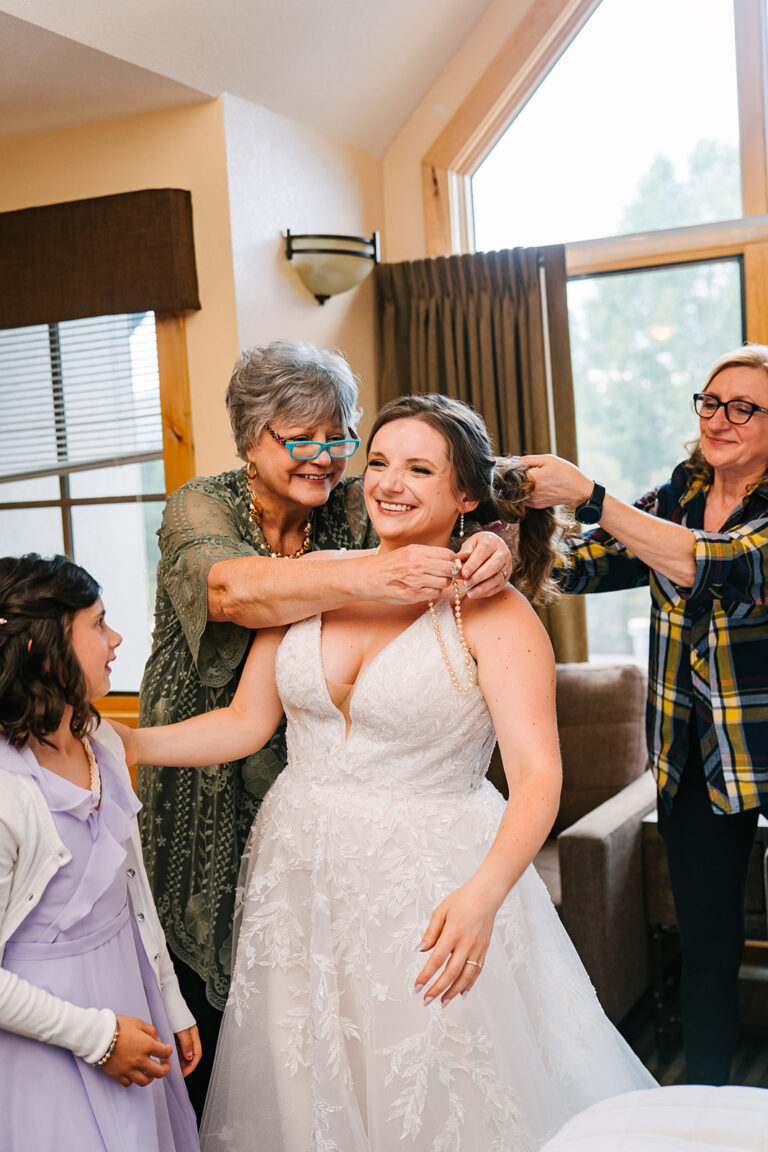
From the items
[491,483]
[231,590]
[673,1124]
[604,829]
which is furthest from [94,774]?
[604,829]

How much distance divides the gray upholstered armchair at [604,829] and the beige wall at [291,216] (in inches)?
48.4

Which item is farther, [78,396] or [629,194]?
[629,194]

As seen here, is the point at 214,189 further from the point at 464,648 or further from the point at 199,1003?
the point at 199,1003

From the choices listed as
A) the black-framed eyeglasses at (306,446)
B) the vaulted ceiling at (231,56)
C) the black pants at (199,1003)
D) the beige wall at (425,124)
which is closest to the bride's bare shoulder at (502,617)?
the black-framed eyeglasses at (306,446)

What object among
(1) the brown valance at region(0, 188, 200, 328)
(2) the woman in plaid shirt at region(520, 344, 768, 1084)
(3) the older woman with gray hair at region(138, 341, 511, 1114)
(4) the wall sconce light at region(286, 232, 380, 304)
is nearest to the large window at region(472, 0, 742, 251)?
(4) the wall sconce light at region(286, 232, 380, 304)

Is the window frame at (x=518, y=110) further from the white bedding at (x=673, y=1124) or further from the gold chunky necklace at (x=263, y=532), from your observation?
the white bedding at (x=673, y=1124)

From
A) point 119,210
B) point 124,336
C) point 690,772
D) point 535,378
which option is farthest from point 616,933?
Result: point 119,210

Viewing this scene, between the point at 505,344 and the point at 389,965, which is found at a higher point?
the point at 505,344

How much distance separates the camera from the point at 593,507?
224 centimetres

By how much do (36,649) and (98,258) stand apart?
96.1 inches

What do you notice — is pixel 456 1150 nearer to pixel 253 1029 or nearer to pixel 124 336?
pixel 253 1029

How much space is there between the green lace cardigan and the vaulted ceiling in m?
1.61

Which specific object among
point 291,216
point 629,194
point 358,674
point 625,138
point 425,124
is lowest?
point 358,674

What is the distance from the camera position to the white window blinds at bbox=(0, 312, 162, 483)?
3.84 meters
